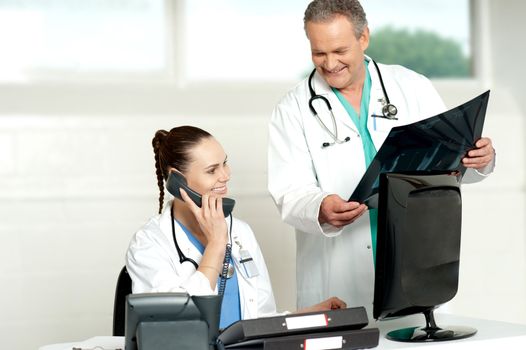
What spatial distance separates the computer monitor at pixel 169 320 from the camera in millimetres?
1762

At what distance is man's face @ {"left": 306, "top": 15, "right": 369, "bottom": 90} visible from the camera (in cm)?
262

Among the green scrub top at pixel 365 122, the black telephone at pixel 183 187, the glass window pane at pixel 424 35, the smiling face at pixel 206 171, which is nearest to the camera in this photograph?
the black telephone at pixel 183 187

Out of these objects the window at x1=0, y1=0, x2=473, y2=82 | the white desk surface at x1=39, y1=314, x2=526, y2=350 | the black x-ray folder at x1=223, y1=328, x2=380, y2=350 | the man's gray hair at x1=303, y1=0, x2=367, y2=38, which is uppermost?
the window at x1=0, y1=0, x2=473, y2=82

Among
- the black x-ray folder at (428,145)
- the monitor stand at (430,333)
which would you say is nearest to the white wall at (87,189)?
the black x-ray folder at (428,145)

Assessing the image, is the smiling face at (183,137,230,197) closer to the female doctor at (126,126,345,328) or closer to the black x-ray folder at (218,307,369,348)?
the female doctor at (126,126,345,328)

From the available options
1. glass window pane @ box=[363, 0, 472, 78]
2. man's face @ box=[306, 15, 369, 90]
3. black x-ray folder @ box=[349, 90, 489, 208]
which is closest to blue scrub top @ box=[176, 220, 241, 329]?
black x-ray folder @ box=[349, 90, 489, 208]

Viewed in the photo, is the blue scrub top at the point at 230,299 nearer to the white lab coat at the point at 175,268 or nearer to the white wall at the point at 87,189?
the white lab coat at the point at 175,268

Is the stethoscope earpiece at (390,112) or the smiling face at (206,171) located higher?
the stethoscope earpiece at (390,112)

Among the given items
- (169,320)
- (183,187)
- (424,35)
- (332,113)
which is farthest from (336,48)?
(424,35)

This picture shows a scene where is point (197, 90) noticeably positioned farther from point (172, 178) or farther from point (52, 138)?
point (172, 178)

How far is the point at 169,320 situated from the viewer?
179 centimetres

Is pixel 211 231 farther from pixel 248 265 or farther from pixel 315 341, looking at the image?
pixel 315 341

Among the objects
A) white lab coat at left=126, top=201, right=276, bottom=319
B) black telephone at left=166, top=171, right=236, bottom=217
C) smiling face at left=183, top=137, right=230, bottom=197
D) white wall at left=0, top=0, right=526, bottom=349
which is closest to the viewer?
white lab coat at left=126, top=201, right=276, bottom=319

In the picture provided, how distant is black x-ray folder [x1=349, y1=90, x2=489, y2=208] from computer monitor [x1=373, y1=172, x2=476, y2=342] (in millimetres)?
92
